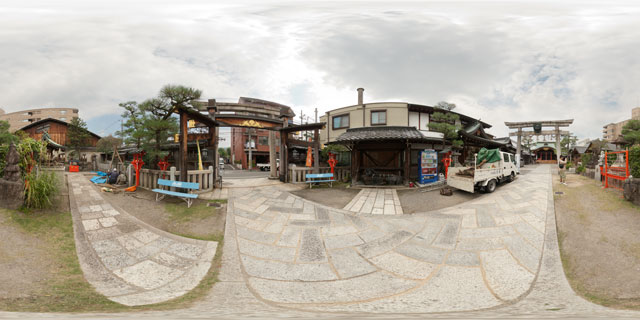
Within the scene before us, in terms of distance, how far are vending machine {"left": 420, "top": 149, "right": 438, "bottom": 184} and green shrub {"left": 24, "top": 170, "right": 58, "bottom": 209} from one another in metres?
14.1

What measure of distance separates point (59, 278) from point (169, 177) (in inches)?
199

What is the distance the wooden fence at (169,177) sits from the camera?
8.03m

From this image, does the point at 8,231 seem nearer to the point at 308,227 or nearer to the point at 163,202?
the point at 163,202

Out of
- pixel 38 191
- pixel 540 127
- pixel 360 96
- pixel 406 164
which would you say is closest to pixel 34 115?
pixel 38 191

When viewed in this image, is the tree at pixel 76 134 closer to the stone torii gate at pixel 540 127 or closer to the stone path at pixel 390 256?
the stone path at pixel 390 256

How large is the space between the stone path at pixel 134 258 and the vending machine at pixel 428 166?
1101 cm

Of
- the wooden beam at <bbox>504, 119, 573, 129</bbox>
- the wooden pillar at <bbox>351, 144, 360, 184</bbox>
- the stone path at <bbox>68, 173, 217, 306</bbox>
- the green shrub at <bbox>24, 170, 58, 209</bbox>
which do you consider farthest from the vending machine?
the wooden beam at <bbox>504, 119, 573, 129</bbox>

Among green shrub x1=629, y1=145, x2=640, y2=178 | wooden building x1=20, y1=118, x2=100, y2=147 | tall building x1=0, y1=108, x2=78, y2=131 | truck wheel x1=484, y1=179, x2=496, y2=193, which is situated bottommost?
truck wheel x1=484, y1=179, x2=496, y2=193

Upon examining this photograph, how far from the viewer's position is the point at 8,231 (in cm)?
427

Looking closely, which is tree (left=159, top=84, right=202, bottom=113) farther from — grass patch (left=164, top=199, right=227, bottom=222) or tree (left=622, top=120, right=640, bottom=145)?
tree (left=622, top=120, right=640, bottom=145)

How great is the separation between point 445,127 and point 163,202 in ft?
46.7

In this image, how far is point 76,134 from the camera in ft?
74.1

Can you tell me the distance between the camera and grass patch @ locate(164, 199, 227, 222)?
5816 millimetres

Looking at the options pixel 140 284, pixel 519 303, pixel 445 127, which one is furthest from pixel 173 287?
pixel 445 127
